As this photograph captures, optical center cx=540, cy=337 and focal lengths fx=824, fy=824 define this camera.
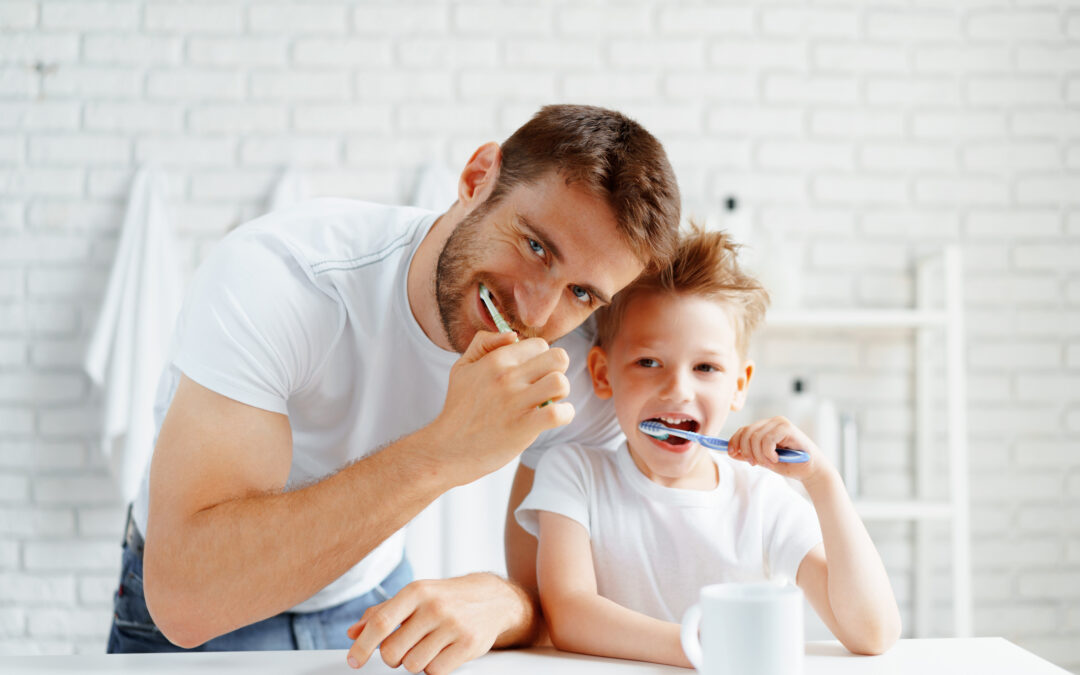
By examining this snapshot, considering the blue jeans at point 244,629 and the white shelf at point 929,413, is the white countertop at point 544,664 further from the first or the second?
the white shelf at point 929,413

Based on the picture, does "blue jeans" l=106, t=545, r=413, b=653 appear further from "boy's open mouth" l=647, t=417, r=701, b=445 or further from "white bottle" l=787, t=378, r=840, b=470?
"white bottle" l=787, t=378, r=840, b=470

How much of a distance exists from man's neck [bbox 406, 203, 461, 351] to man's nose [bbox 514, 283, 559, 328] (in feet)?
0.42

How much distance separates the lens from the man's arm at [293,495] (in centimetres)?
77

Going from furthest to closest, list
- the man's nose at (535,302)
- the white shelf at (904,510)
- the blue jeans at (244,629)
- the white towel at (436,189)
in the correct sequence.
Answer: the white towel at (436,189) < the white shelf at (904,510) < the blue jeans at (244,629) < the man's nose at (535,302)

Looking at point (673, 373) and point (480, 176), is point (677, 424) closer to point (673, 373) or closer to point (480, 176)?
point (673, 373)

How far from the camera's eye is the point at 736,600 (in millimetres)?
565

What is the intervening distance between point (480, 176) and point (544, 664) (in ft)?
1.96

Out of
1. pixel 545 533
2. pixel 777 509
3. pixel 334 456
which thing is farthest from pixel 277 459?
pixel 777 509

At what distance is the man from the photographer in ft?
2.59

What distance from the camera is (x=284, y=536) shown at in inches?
31.7

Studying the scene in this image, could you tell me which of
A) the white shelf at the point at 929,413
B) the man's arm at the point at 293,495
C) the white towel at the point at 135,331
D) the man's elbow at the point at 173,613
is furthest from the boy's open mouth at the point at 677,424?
the white towel at the point at 135,331

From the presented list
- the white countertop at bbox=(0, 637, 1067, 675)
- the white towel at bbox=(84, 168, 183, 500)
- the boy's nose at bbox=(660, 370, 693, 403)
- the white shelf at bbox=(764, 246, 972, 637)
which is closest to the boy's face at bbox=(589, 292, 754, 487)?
the boy's nose at bbox=(660, 370, 693, 403)

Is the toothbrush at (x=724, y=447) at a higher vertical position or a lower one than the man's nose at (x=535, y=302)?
lower

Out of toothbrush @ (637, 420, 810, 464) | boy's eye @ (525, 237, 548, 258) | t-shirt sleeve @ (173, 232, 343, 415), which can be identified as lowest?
toothbrush @ (637, 420, 810, 464)
